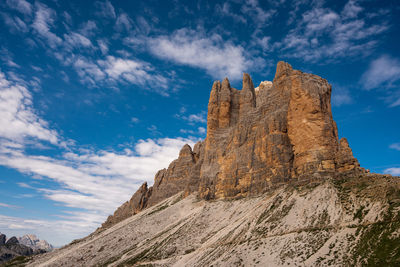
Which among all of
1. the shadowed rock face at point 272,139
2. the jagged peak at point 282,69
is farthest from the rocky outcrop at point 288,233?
the jagged peak at point 282,69

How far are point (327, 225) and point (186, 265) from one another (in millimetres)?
23852

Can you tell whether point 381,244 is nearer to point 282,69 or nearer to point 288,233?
point 288,233

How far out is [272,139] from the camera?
72875mm

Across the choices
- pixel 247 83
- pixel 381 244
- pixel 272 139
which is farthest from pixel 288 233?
pixel 247 83

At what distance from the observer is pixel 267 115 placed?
78.8 meters

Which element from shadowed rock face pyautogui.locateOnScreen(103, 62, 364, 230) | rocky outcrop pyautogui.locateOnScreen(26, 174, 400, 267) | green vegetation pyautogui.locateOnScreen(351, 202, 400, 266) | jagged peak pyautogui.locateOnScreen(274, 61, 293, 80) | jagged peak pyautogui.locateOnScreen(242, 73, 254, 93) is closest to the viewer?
green vegetation pyautogui.locateOnScreen(351, 202, 400, 266)

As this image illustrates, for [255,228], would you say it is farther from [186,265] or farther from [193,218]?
[193,218]

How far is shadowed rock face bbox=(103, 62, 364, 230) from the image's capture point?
61.2 m

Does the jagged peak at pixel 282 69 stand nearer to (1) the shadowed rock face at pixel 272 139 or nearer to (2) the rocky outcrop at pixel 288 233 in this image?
(1) the shadowed rock face at pixel 272 139

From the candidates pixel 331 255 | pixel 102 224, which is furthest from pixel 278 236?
pixel 102 224

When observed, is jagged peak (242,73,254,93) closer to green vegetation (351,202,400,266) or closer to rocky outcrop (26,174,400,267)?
rocky outcrop (26,174,400,267)

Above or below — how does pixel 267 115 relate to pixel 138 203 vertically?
above

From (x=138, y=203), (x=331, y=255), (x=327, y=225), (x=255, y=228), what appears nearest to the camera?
(x=331, y=255)

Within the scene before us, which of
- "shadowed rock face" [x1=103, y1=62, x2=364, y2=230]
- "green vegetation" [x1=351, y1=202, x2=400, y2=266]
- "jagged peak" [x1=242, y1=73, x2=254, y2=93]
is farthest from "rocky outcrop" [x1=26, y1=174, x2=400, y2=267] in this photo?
"jagged peak" [x1=242, y1=73, x2=254, y2=93]
